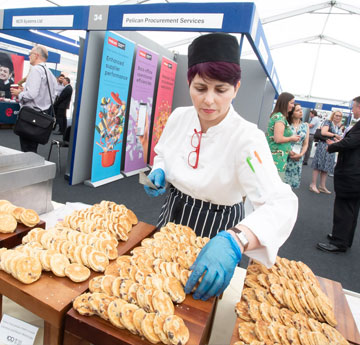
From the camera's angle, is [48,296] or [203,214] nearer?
[48,296]

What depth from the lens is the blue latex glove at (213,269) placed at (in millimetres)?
844

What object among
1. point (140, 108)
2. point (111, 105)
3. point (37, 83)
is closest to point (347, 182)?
point (111, 105)

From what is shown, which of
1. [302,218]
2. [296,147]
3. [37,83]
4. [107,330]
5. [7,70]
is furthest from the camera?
[7,70]

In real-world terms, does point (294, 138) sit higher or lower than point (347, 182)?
higher

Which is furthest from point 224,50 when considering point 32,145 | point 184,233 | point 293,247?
point 32,145

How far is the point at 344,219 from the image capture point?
3.42 m

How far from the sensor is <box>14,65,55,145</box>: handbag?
366 cm

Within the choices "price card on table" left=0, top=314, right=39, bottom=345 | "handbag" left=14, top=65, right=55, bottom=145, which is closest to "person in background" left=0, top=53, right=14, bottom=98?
"handbag" left=14, top=65, right=55, bottom=145

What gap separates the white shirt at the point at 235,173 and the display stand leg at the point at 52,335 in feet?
2.17

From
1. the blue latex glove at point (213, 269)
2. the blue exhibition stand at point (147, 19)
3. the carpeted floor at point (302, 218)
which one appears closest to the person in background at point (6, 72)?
the carpeted floor at point (302, 218)

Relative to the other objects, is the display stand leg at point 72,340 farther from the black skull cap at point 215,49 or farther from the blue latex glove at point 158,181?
the black skull cap at point 215,49

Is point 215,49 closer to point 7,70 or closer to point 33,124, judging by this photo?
point 33,124

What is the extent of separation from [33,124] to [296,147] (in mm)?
3654

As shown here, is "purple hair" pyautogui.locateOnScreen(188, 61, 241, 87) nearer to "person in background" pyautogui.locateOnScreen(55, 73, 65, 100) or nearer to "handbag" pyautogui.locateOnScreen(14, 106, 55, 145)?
"handbag" pyautogui.locateOnScreen(14, 106, 55, 145)
